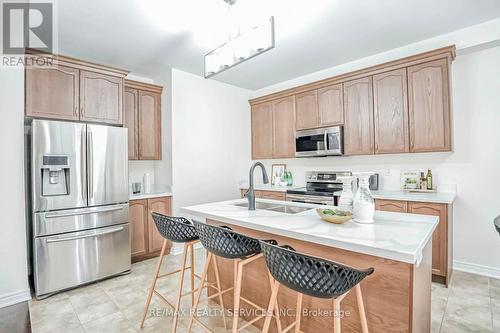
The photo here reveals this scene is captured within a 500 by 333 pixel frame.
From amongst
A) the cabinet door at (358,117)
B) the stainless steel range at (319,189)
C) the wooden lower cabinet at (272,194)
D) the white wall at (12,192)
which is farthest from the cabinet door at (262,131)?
the white wall at (12,192)

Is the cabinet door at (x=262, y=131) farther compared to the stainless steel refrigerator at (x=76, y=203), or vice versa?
the cabinet door at (x=262, y=131)

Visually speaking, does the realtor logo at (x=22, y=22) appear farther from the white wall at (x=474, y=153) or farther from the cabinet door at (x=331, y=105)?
the white wall at (x=474, y=153)

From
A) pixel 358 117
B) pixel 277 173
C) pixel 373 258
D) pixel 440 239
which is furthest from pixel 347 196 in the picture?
pixel 277 173

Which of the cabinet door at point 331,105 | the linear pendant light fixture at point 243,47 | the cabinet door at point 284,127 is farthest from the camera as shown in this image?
the cabinet door at point 284,127

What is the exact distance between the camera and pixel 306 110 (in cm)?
403

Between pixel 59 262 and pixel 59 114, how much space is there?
60.0 inches

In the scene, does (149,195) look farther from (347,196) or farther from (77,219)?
(347,196)

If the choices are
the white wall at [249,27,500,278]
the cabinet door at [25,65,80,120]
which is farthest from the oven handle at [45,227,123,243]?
the white wall at [249,27,500,278]

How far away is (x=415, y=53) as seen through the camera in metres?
3.16

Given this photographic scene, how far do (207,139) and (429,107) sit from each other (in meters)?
3.06

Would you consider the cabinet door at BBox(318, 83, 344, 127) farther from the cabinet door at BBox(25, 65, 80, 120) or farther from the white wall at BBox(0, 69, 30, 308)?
the white wall at BBox(0, 69, 30, 308)

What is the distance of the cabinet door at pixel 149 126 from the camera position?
148 inches

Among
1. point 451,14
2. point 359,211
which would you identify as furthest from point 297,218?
point 451,14

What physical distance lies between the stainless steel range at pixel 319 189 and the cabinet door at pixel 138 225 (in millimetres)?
2066
